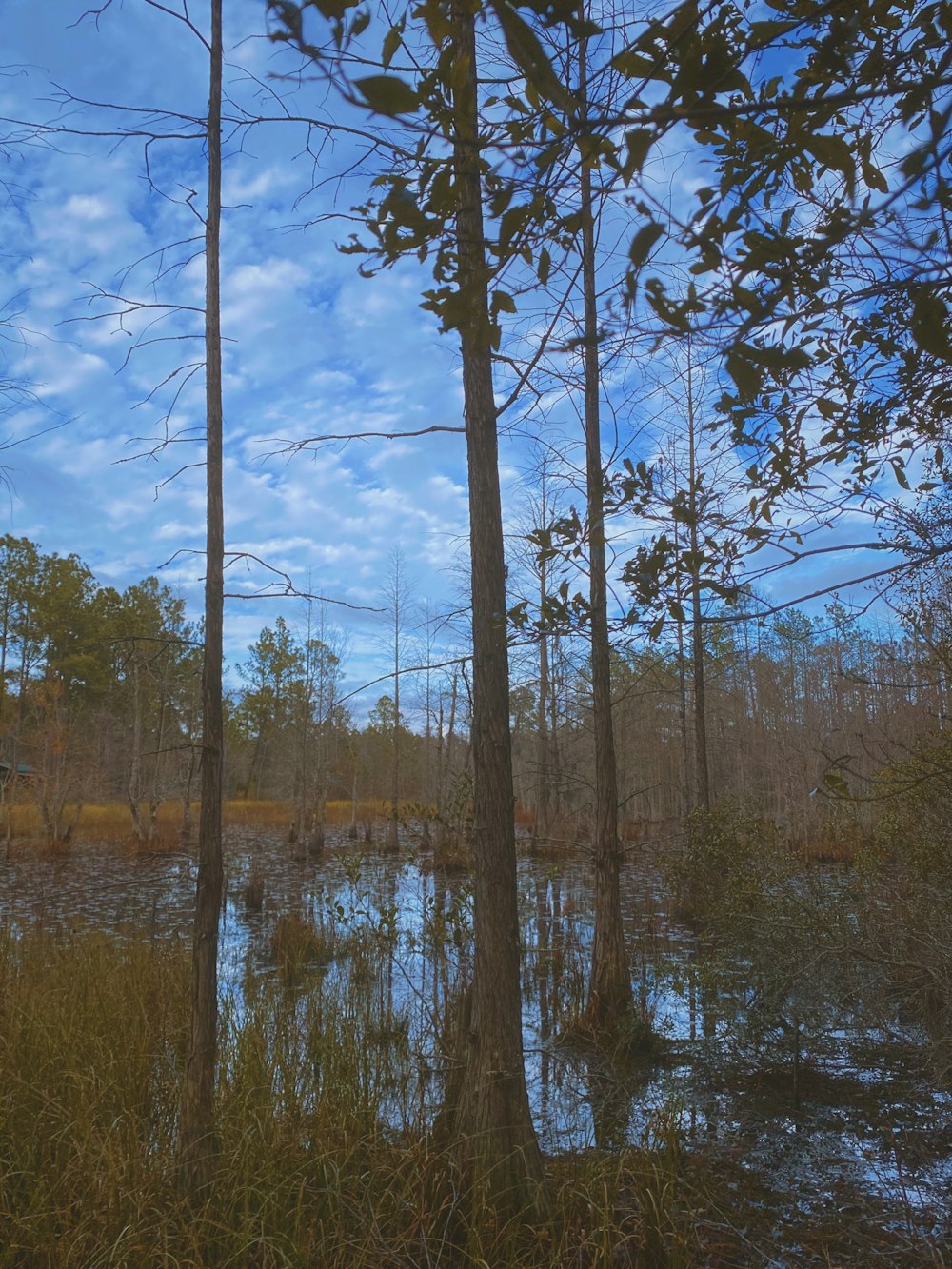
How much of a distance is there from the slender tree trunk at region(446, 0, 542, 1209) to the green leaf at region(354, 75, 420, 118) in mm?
1914

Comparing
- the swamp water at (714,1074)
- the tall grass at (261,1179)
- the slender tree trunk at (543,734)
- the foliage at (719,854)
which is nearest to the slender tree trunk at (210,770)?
the tall grass at (261,1179)

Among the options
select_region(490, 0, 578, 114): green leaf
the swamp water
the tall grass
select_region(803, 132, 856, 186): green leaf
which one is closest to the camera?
select_region(490, 0, 578, 114): green leaf

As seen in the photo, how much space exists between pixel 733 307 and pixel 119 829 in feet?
94.0

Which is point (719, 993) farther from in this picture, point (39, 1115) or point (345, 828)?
point (345, 828)

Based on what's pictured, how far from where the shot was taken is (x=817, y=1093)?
5590 millimetres

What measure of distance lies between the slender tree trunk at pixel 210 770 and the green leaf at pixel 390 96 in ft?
9.42

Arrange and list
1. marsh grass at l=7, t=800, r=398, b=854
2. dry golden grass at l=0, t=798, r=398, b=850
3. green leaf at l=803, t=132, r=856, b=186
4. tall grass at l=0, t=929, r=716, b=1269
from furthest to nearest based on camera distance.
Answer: dry golden grass at l=0, t=798, r=398, b=850
marsh grass at l=7, t=800, r=398, b=854
tall grass at l=0, t=929, r=716, b=1269
green leaf at l=803, t=132, r=856, b=186

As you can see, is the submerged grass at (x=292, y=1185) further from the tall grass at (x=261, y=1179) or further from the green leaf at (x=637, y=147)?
the green leaf at (x=637, y=147)

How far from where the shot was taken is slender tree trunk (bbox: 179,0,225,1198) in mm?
3572

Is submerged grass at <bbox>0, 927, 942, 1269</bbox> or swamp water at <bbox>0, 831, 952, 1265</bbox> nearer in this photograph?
submerged grass at <bbox>0, 927, 942, 1269</bbox>

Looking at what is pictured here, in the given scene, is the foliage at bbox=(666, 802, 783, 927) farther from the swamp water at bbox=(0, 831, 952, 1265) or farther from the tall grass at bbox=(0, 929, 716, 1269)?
the tall grass at bbox=(0, 929, 716, 1269)

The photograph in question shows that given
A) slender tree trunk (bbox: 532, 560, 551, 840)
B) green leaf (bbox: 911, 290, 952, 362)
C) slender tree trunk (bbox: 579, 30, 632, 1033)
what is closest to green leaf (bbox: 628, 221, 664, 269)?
green leaf (bbox: 911, 290, 952, 362)

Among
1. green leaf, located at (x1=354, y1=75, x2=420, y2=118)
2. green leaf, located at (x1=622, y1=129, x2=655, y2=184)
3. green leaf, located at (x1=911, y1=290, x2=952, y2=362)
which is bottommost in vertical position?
green leaf, located at (x1=911, y1=290, x2=952, y2=362)

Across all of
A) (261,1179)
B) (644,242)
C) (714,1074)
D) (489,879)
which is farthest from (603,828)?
(644,242)
